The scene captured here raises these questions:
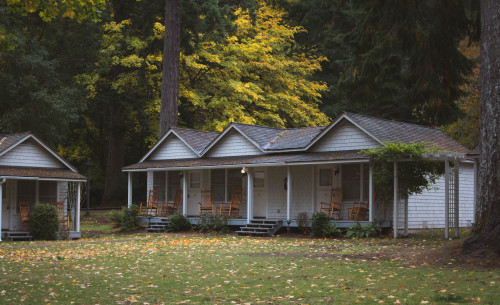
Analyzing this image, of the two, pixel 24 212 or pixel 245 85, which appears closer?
pixel 24 212

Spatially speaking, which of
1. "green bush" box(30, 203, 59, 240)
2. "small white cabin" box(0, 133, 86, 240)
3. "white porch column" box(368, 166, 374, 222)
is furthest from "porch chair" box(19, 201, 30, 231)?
"white porch column" box(368, 166, 374, 222)

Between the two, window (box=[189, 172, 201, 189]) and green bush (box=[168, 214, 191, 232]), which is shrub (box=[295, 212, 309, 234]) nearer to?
green bush (box=[168, 214, 191, 232])

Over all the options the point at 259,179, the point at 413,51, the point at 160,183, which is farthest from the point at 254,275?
the point at 160,183

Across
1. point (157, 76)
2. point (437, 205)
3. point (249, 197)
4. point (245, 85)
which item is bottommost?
point (437, 205)

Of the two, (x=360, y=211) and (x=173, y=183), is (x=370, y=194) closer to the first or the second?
(x=360, y=211)

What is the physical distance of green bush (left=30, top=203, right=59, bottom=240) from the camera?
23.4 metres

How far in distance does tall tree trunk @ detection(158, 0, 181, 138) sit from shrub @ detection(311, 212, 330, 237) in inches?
453

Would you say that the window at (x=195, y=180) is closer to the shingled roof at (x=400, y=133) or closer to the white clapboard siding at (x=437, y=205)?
the shingled roof at (x=400, y=133)

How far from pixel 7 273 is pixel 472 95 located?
2119 cm

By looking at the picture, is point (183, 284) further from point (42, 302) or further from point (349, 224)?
point (349, 224)

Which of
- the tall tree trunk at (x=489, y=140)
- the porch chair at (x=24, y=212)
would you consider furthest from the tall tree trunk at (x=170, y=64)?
the tall tree trunk at (x=489, y=140)

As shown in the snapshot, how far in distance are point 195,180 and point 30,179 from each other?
756cm

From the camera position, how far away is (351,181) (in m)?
22.6

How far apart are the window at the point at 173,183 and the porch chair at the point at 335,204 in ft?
27.7
